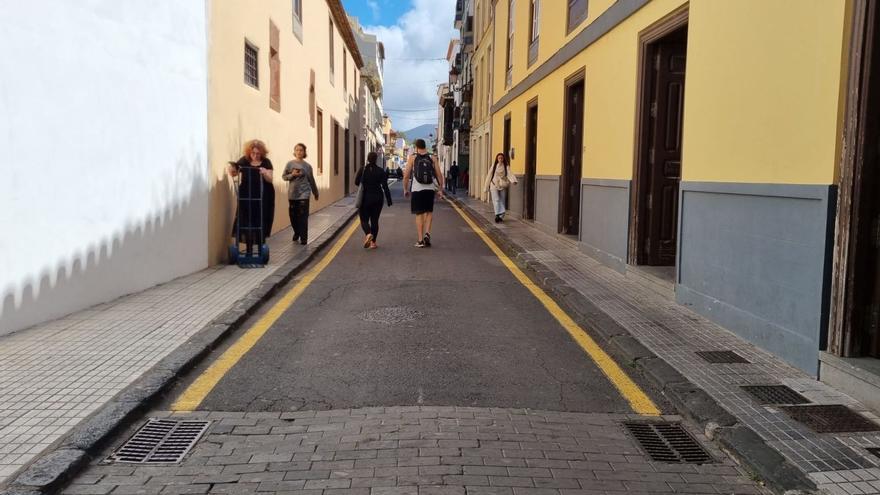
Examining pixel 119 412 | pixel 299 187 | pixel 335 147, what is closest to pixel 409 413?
pixel 119 412

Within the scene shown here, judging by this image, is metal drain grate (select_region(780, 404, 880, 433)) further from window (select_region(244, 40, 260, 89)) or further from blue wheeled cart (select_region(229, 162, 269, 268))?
window (select_region(244, 40, 260, 89))

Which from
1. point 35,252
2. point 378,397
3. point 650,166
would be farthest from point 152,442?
point 650,166

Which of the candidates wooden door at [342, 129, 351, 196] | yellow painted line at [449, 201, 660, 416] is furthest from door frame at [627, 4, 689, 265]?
wooden door at [342, 129, 351, 196]

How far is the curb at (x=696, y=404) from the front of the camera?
11.2 ft

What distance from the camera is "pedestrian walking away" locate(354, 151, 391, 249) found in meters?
12.3

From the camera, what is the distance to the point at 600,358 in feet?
18.5

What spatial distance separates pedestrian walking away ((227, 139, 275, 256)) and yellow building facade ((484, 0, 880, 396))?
4.86m

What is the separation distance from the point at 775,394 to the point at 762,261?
1.40m

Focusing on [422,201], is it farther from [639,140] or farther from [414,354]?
[414,354]

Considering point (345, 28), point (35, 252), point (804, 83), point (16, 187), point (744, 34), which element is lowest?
point (35, 252)

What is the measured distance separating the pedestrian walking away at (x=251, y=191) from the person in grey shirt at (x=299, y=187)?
1.82 meters

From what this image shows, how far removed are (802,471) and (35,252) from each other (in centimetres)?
578

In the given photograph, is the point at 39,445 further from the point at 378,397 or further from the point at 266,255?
the point at 266,255

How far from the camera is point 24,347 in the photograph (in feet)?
17.6
